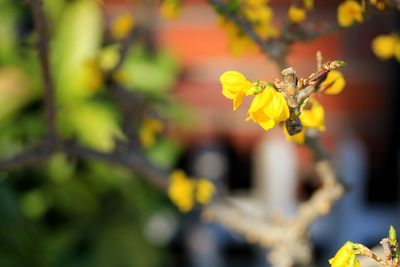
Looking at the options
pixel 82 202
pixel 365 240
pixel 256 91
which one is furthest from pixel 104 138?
pixel 256 91

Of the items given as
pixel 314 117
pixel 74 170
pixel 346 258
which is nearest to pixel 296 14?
pixel 314 117

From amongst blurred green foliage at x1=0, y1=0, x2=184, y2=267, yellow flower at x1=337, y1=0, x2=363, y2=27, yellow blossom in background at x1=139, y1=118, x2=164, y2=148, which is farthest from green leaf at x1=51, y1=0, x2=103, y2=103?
yellow flower at x1=337, y1=0, x2=363, y2=27

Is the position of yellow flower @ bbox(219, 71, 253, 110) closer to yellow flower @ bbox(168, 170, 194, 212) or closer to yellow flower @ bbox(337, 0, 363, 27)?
yellow flower @ bbox(337, 0, 363, 27)

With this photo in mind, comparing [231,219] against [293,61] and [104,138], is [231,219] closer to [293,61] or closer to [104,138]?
[104,138]

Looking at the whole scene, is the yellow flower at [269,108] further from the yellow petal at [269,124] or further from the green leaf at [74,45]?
the green leaf at [74,45]

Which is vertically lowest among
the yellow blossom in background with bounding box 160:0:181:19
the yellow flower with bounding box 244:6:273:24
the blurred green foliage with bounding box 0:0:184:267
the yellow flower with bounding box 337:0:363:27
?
the blurred green foliage with bounding box 0:0:184:267

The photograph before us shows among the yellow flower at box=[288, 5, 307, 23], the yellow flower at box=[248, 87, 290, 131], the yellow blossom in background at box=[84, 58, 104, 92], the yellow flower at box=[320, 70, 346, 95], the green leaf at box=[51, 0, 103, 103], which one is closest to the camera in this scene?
the yellow flower at box=[248, 87, 290, 131]

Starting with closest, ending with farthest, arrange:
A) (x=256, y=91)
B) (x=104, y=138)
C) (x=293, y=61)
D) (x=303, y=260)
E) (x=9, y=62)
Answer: (x=256, y=91)
(x=303, y=260)
(x=104, y=138)
(x=9, y=62)
(x=293, y=61)
